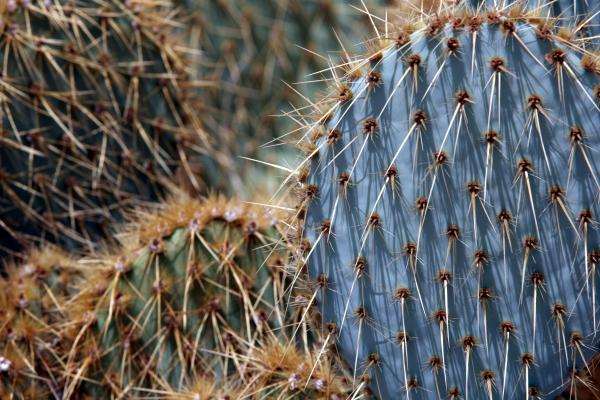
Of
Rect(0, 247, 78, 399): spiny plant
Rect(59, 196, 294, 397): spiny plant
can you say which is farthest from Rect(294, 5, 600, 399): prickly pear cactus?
Rect(0, 247, 78, 399): spiny plant

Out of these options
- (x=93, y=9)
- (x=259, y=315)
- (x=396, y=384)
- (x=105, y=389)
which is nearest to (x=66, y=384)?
(x=105, y=389)

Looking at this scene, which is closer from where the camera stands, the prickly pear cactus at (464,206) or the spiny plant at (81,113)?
the prickly pear cactus at (464,206)

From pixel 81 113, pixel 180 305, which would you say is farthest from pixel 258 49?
pixel 180 305

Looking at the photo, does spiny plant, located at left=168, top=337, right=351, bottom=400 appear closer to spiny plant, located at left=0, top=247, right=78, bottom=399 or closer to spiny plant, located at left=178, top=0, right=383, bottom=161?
spiny plant, located at left=0, top=247, right=78, bottom=399

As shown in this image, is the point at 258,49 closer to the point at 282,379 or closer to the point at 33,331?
the point at 33,331

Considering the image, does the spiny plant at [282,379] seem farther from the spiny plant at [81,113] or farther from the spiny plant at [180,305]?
the spiny plant at [81,113]

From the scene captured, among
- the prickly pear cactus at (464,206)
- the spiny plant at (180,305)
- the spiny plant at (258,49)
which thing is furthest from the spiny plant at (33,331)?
the spiny plant at (258,49)
